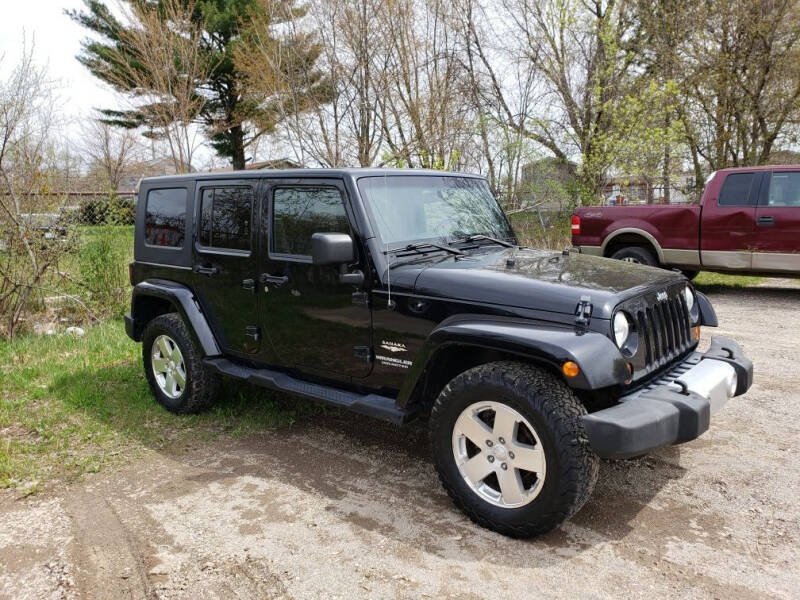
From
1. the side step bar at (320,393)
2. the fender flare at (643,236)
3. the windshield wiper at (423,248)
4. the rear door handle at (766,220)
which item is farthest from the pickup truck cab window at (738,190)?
the side step bar at (320,393)

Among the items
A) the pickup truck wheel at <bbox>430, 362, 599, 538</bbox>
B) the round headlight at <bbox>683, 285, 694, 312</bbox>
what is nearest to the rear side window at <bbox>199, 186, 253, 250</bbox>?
the pickup truck wheel at <bbox>430, 362, 599, 538</bbox>

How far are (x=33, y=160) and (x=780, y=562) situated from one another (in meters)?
8.79

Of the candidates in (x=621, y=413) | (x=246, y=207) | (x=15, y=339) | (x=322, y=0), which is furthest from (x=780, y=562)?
(x=322, y=0)

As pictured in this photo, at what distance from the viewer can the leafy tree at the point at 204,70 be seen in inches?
780

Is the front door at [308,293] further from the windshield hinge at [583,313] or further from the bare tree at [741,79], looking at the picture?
the bare tree at [741,79]

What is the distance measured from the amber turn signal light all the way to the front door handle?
1.96 metres

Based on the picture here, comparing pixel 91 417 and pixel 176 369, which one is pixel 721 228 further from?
pixel 91 417

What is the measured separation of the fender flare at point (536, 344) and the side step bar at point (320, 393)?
301 millimetres

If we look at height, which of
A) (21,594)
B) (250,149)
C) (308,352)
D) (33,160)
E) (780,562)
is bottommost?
(21,594)

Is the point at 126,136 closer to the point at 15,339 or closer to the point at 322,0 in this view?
the point at 322,0

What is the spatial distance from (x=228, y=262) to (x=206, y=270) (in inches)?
11.0

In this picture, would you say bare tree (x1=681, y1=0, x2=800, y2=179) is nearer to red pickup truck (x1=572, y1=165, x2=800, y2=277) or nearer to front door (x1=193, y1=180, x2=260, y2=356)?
red pickup truck (x1=572, y1=165, x2=800, y2=277)

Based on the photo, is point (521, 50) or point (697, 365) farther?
point (521, 50)

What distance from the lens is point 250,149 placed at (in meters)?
27.6
